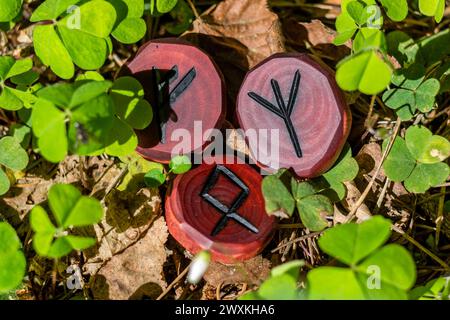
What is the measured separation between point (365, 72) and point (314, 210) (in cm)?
47

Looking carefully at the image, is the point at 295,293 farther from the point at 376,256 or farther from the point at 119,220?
the point at 119,220

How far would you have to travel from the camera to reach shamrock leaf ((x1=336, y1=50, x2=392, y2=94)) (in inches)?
67.6

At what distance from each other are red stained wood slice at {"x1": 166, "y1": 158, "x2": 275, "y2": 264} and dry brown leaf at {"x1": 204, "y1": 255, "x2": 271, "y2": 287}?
0.11 meters

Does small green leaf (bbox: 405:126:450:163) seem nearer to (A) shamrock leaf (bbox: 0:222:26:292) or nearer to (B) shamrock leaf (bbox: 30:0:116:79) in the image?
(B) shamrock leaf (bbox: 30:0:116:79)

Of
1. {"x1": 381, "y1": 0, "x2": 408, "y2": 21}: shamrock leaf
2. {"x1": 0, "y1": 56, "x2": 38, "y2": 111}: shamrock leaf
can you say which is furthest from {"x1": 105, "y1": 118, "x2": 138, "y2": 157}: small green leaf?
{"x1": 381, "y1": 0, "x2": 408, "y2": 21}: shamrock leaf

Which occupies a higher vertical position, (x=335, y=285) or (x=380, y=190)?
A: (x=335, y=285)

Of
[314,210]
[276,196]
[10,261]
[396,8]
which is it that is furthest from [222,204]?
[396,8]

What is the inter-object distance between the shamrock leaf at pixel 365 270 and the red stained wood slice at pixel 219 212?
265mm

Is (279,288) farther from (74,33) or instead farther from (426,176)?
(74,33)

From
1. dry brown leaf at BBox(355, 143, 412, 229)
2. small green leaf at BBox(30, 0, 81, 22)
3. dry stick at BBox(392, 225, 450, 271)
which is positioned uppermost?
small green leaf at BBox(30, 0, 81, 22)

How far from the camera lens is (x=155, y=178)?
6.49 ft

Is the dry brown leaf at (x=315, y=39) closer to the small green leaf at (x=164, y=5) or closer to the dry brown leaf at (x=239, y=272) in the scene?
the small green leaf at (x=164, y=5)

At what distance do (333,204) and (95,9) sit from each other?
103 centimetres
